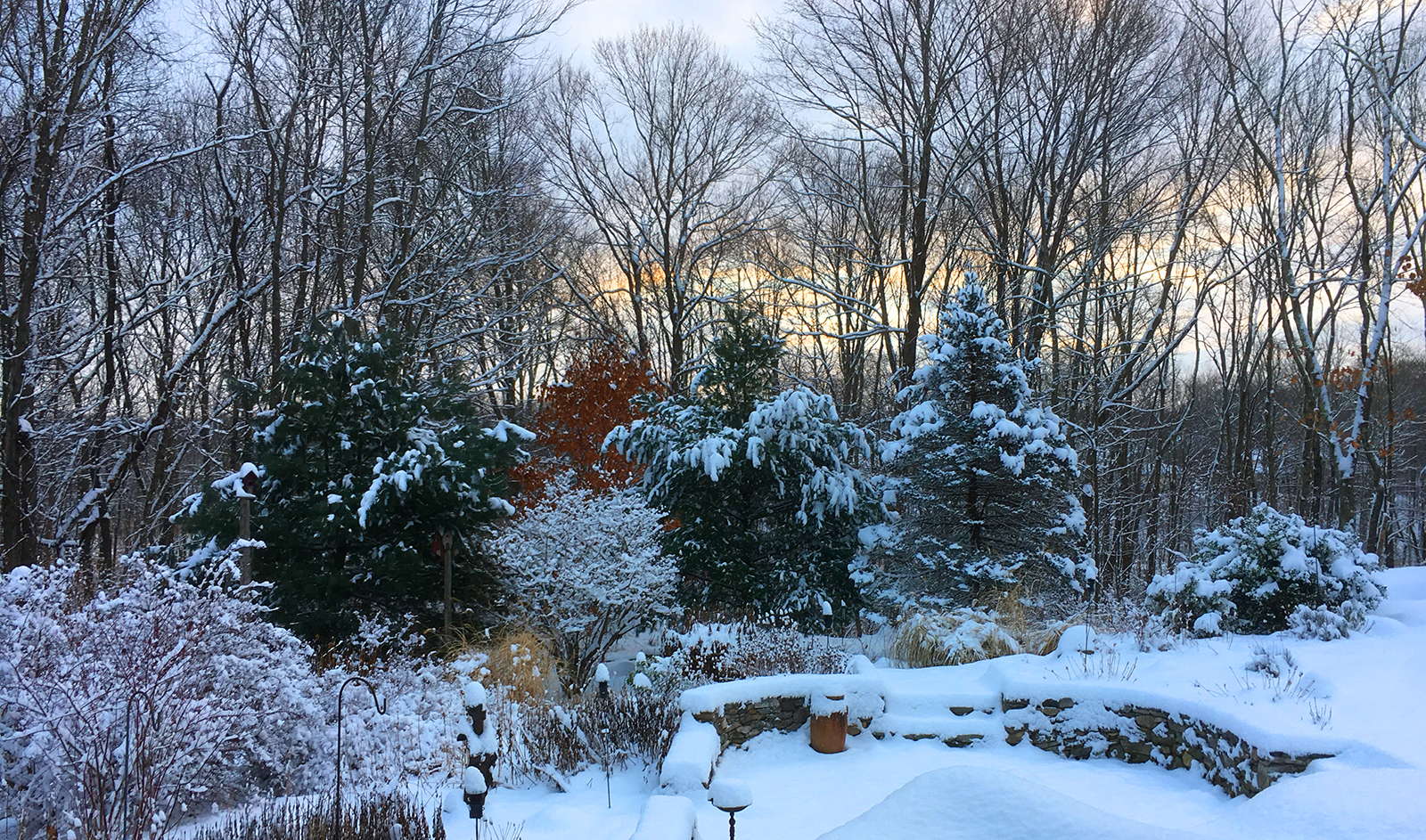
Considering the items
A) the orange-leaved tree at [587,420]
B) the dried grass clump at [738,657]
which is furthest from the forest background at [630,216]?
the dried grass clump at [738,657]

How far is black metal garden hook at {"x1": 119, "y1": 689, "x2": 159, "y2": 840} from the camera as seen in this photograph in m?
3.21

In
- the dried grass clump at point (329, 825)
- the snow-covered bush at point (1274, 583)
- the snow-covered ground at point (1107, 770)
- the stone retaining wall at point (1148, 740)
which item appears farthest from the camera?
the snow-covered bush at point (1274, 583)

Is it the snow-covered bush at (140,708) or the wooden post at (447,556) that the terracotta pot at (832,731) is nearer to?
the snow-covered bush at (140,708)

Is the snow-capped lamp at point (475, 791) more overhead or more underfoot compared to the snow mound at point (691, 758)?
more overhead

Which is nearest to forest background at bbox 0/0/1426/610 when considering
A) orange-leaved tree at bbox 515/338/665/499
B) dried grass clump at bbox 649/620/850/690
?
orange-leaved tree at bbox 515/338/665/499

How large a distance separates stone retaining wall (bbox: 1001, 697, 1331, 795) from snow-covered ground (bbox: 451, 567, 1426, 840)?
0.09 m

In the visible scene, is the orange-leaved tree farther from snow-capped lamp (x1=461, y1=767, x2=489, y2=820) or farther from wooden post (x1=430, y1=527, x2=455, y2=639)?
snow-capped lamp (x1=461, y1=767, x2=489, y2=820)

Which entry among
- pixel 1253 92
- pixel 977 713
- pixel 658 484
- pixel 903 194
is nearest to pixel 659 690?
pixel 977 713

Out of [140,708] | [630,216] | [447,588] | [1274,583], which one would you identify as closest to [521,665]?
[447,588]

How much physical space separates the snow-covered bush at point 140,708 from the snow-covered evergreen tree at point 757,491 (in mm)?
6053

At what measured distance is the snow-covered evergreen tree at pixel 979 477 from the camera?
1013cm

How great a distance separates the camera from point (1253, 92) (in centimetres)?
1423

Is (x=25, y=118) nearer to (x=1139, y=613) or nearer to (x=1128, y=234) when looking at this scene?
(x=1139, y=613)

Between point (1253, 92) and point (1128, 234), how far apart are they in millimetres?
2958
